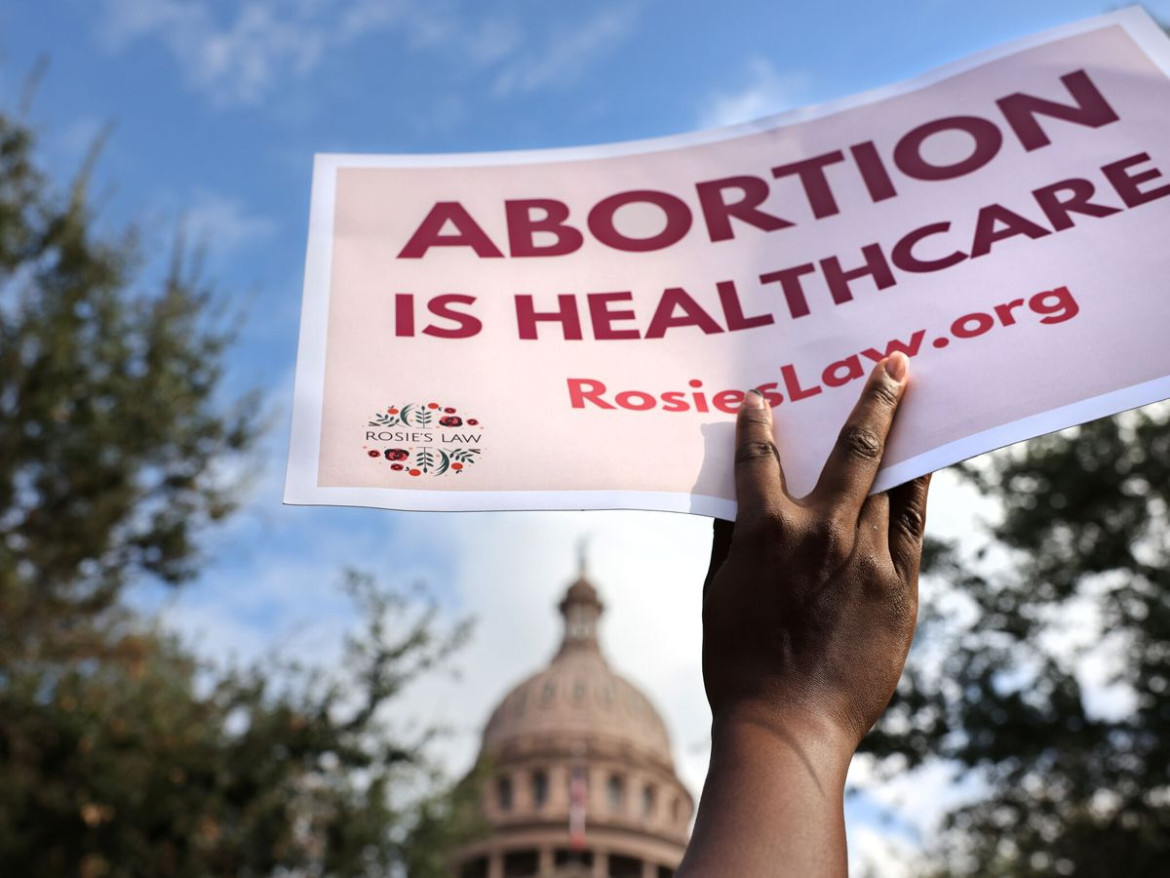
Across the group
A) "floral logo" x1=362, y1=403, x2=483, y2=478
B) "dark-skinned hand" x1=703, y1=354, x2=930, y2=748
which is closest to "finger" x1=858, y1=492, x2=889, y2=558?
"dark-skinned hand" x1=703, y1=354, x2=930, y2=748

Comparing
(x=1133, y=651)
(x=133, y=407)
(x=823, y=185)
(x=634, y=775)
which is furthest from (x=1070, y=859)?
(x=634, y=775)

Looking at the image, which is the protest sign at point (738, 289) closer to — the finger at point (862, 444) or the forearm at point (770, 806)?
the finger at point (862, 444)

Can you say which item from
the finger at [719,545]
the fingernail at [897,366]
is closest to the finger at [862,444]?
the fingernail at [897,366]

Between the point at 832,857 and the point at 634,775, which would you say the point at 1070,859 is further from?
the point at 634,775

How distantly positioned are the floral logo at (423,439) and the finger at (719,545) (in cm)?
41

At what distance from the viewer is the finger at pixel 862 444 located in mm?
1613

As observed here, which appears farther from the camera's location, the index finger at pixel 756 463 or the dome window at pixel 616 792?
the dome window at pixel 616 792

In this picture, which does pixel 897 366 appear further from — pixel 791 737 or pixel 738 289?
pixel 791 737

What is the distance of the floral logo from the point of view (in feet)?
6.14

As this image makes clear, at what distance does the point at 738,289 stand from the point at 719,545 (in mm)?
550

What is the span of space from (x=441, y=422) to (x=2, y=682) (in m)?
12.3

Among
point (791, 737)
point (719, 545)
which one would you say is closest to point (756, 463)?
point (719, 545)

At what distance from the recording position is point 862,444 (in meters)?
1.67

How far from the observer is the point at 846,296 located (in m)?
2.01
